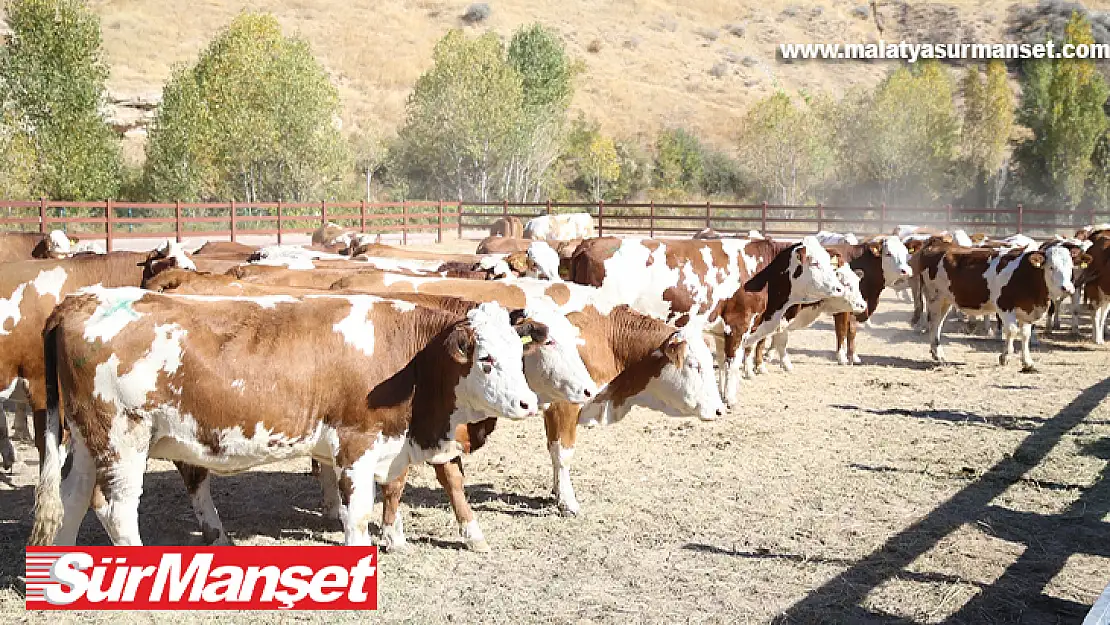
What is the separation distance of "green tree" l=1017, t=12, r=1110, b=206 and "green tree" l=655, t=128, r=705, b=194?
776 inches

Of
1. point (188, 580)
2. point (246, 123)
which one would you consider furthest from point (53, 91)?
point (188, 580)

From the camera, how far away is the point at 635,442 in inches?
348

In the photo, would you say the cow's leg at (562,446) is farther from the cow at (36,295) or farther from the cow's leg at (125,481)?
the cow at (36,295)

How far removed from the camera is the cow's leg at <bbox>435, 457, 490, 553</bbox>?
6.09 meters

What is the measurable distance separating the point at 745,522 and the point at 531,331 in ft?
6.64

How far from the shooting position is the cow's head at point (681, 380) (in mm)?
6867

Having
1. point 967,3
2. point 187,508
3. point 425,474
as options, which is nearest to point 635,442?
point 425,474

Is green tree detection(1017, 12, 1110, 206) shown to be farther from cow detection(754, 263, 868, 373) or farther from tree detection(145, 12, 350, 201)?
cow detection(754, 263, 868, 373)

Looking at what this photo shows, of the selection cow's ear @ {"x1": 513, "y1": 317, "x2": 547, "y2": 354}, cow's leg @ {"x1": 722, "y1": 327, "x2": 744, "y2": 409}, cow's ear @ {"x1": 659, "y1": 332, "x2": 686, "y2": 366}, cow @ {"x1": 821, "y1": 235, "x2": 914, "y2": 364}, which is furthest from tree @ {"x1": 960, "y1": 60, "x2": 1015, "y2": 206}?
cow's ear @ {"x1": 513, "y1": 317, "x2": 547, "y2": 354}

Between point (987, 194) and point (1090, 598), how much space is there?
57.2 m

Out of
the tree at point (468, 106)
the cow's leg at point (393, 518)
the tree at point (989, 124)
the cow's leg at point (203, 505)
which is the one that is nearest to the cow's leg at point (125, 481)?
the cow's leg at point (203, 505)

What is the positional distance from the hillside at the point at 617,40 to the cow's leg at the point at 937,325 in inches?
2012

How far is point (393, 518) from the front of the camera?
6.02m

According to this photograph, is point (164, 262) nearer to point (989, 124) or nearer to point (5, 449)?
point (5, 449)
